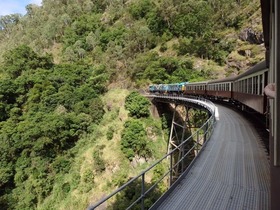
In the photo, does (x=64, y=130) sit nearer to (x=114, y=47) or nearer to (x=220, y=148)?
(x=220, y=148)

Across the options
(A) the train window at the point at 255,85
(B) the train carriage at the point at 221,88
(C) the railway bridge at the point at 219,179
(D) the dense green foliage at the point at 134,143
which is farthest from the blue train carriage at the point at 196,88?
(C) the railway bridge at the point at 219,179

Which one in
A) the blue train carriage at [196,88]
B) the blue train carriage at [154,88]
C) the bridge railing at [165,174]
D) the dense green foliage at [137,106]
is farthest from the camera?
the blue train carriage at [154,88]

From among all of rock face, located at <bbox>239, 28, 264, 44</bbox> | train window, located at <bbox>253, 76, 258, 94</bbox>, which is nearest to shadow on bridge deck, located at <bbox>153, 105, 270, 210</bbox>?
train window, located at <bbox>253, 76, 258, 94</bbox>

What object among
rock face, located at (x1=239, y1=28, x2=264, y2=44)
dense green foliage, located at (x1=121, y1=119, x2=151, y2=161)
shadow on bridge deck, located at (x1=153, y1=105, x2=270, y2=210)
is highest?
rock face, located at (x1=239, y1=28, x2=264, y2=44)

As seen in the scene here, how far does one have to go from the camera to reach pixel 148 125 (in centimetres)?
2839

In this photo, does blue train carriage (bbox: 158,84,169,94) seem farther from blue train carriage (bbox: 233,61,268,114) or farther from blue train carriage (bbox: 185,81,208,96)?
blue train carriage (bbox: 233,61,268,114)

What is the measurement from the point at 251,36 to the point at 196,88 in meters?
17.3

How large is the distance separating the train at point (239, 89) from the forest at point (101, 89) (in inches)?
222

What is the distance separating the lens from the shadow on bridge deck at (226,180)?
4590 mm

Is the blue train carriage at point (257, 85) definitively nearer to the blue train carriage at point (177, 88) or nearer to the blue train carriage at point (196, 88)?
the blue train carriage at point (196, 88)

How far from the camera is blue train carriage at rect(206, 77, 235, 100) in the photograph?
67.9 ft

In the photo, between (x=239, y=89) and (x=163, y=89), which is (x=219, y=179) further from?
(x=163, y=89)

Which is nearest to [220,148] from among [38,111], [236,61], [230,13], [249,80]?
[249,80]

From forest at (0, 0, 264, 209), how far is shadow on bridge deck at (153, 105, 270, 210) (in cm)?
1507
